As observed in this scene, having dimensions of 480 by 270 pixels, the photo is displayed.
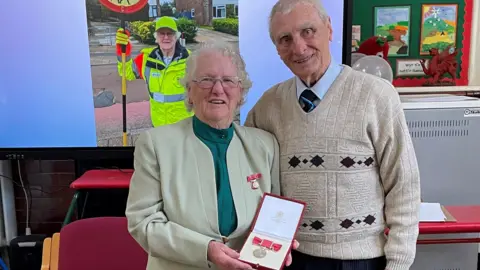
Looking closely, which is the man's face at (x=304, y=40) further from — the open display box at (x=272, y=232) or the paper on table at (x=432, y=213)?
the paper on table at (x=432, y=213)

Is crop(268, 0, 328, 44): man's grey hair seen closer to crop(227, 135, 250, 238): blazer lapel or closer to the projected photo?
crop(227, 135, 250, 238): blazer lapel

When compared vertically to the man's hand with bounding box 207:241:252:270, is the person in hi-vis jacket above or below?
above

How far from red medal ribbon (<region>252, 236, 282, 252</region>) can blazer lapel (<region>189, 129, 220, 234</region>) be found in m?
0.11

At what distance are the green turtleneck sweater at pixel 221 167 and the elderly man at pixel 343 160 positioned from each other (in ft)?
0.58

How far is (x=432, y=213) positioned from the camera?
1719mm

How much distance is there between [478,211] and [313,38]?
1080 millimetres

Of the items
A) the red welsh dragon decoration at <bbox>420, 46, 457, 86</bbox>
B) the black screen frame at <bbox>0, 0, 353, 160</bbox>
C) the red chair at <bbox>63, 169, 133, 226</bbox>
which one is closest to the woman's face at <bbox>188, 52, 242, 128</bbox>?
Answer: the red chair at <bbox>63, 169, 133, 226</bbox>

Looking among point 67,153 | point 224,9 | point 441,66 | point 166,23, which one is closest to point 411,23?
point 441,66

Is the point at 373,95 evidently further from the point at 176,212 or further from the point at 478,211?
the point at 478,211

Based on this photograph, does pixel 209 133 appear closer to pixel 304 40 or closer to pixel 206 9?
pixel 304 40

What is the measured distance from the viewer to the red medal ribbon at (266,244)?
1151 millimetres

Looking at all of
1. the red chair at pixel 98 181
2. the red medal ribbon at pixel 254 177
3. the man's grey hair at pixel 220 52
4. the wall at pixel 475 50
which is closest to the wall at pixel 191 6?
the red chair at pixel 98 181

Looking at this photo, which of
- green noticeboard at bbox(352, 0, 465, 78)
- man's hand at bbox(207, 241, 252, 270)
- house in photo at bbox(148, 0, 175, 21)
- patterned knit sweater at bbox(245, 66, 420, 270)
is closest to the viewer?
man's hand at bbox(207, 241, 252, 270)

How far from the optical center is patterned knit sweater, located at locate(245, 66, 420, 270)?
122cm
